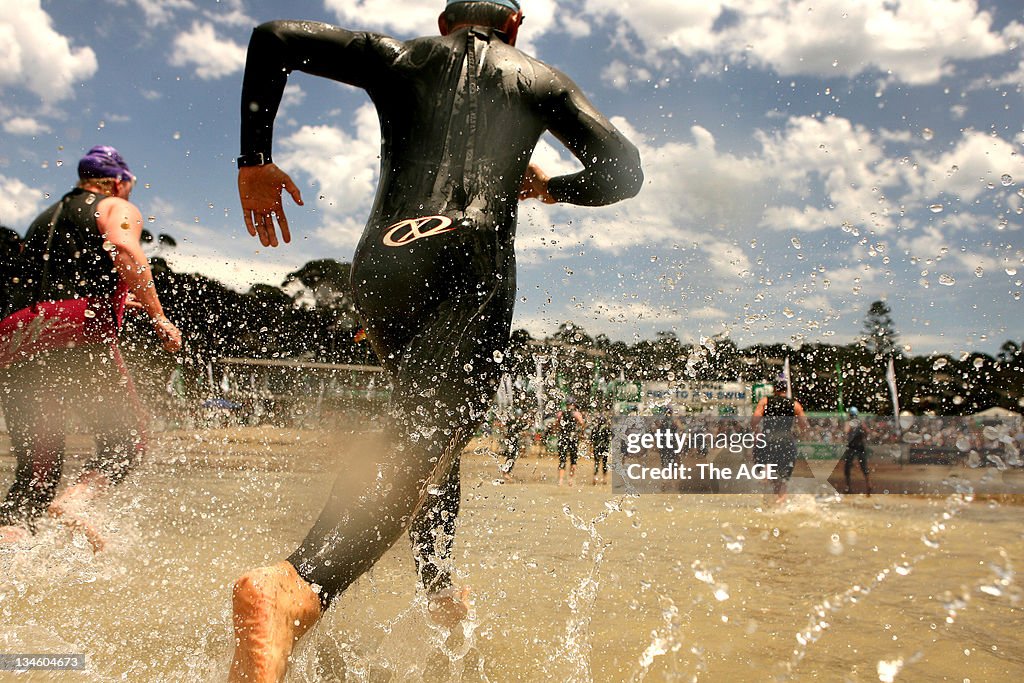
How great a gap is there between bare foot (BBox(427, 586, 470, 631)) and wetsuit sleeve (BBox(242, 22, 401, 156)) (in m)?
1.28

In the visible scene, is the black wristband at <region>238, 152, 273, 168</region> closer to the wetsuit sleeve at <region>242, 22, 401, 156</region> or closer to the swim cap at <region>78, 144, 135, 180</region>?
the wetsuit sleeve at <region>242, 22, 401, 156</region>

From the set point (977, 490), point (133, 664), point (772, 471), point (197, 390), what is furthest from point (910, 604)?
point (197, 390)

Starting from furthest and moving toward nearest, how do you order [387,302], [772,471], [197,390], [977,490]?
[197,390] < [977,490] < [772,471] < [387,302]

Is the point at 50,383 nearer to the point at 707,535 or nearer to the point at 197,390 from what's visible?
the point at 707,535

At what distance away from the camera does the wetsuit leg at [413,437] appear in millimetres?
1241

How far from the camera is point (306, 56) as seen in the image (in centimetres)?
151

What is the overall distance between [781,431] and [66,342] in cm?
708

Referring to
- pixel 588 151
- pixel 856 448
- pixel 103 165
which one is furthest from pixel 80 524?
pixel 856 448

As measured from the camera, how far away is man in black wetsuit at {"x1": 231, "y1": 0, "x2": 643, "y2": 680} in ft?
4.22

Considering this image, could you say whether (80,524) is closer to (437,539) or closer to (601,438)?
(437,539)

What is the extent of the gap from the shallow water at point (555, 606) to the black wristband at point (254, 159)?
3.38 feet

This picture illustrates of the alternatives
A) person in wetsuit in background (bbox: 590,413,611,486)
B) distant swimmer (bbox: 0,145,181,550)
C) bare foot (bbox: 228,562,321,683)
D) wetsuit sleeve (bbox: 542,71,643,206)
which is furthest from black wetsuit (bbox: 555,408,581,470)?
bare foot (bbox: 228,562,321,683)

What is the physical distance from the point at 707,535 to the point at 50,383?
3.73 metres

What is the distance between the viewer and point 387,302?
4.64 ft
